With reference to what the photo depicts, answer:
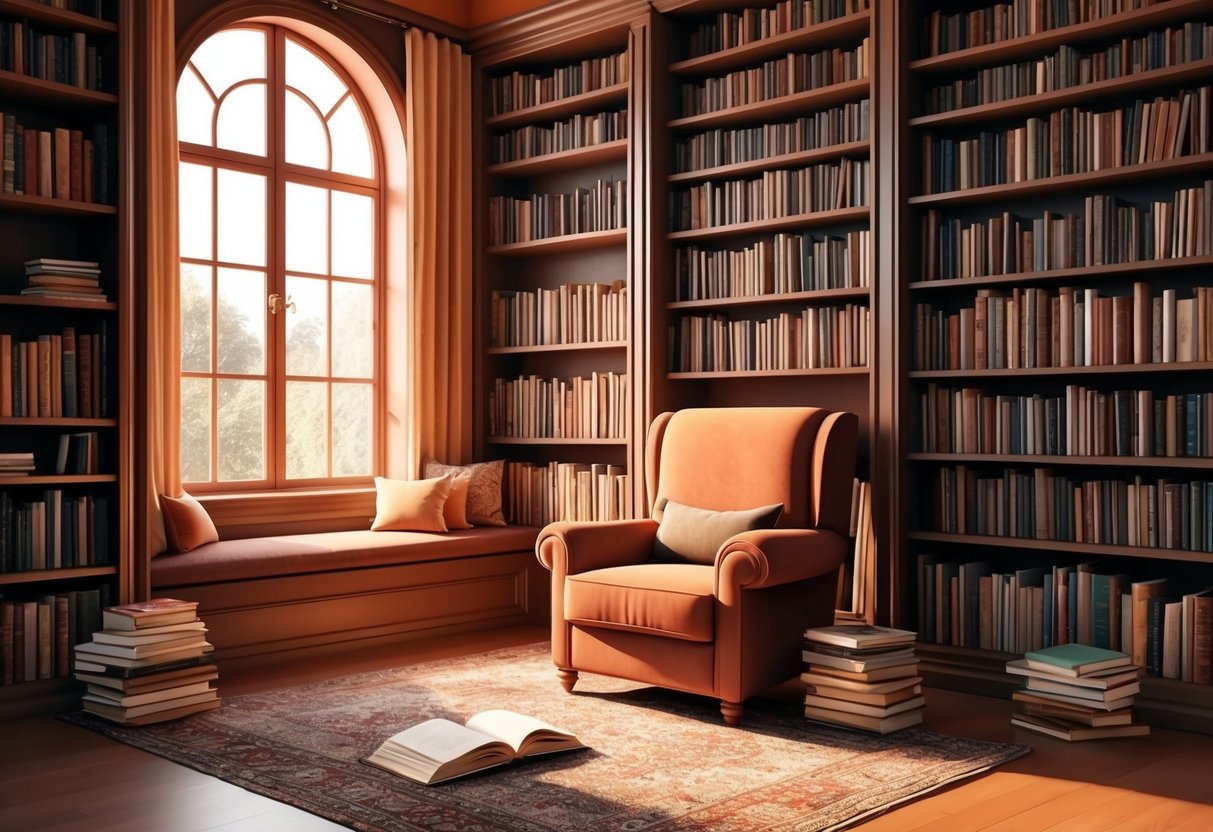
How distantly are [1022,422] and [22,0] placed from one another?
153 inches

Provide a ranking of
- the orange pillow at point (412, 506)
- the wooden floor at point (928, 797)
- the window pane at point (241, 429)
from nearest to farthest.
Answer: the wooden floor at point (928, 797) → the window pane at point (241, 429) → the orange pillow at point (412, 506)

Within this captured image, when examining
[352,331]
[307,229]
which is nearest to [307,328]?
[352,331]

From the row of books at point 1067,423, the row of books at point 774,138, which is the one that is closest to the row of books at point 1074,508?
the row of books at point 1067,423

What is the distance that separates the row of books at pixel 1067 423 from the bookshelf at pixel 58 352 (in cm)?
311

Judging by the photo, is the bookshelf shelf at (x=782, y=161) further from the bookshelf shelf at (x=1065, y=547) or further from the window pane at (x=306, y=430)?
the window pane at (x=306, y=430)

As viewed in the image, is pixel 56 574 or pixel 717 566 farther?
pixel 56 574

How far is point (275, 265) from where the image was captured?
5652mm

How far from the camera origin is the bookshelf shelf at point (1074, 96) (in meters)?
3.95

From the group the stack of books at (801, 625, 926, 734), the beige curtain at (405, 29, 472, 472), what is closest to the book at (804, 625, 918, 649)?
the stack of books at (801, 625, 926, 734)

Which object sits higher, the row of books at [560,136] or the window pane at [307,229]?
Answer: the row of books at [560,136]

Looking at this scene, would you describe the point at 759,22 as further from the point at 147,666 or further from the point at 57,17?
the point at 147,666

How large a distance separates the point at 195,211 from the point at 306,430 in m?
1.17

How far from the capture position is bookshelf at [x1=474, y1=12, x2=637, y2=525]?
569cm

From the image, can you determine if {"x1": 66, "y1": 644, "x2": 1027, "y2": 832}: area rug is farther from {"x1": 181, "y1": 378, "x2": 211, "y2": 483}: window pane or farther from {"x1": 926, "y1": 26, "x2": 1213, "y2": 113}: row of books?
{"x1": 926, "y1": 26, "x2": 1213, "y2": 113}: row of books
